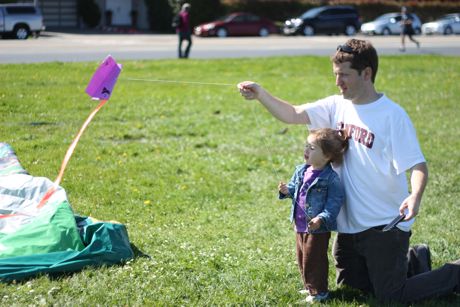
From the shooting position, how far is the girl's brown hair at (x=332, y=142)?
4695 millimetres

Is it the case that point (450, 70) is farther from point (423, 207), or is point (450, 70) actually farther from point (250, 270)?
point (250, 270)

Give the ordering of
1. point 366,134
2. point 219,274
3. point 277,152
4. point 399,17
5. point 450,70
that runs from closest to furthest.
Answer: point 366,134, point 219,274, point 277,152, point 450,70, point 399,17

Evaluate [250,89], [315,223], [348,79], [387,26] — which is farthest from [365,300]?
[387,26]

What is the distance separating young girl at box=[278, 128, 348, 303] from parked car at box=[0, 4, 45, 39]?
13625mm

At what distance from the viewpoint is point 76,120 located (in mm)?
11094

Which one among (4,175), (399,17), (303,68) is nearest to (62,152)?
(4,175)

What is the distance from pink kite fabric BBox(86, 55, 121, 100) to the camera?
19.5 ft

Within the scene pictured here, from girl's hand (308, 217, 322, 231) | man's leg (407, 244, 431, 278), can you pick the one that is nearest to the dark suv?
man's leg (407, 244, 431, 278)

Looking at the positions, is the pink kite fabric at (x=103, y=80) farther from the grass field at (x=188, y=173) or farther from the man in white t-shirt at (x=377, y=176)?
the man in white t-shirt at (x=377, y=176)

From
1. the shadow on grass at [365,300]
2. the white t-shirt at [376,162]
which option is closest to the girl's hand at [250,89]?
the white t-shirt at [376,162]

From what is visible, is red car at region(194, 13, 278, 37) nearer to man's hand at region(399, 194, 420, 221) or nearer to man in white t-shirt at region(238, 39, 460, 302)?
man in white t-shirt at region(238, 39, 460, 302)

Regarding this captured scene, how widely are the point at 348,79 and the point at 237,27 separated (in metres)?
34.3

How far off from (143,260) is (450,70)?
15.0 metres

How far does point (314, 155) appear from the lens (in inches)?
187
